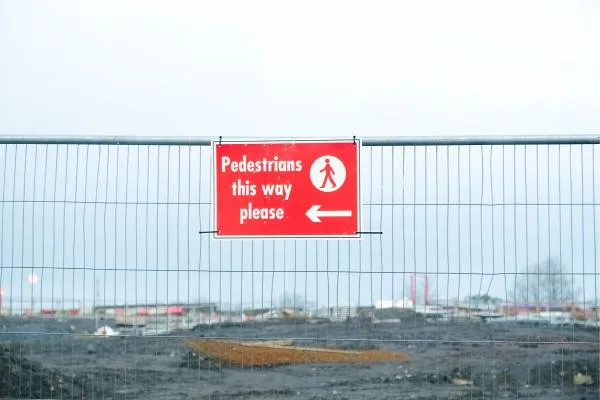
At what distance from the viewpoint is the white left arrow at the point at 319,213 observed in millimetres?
11461

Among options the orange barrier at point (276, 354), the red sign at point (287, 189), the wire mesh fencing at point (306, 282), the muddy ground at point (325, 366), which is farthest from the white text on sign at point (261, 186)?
the orange barrier at point (276, 354)

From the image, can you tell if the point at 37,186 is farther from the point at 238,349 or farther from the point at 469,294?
the point at 469,294

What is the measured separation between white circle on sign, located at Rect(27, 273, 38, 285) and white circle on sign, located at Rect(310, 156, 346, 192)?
3240mm

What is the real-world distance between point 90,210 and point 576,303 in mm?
5194

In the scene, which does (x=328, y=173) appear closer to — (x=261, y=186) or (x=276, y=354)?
(x=261, y=186)

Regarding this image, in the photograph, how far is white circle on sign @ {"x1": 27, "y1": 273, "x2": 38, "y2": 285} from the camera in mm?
12250

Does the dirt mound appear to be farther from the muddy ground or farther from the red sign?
the red sign

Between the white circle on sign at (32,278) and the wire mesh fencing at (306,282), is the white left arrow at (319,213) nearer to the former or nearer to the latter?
the wire mesh fencing at (306,282)

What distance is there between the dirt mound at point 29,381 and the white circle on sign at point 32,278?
29.9 inches

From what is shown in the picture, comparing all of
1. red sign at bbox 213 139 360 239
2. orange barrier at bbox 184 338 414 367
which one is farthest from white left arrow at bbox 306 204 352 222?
orange barrier at bbox 184 338 414 367

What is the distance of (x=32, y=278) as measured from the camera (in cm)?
1227

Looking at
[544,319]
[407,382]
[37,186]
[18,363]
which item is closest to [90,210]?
[37,186]

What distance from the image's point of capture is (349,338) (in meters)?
11.9

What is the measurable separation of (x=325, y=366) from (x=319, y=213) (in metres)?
1.69
